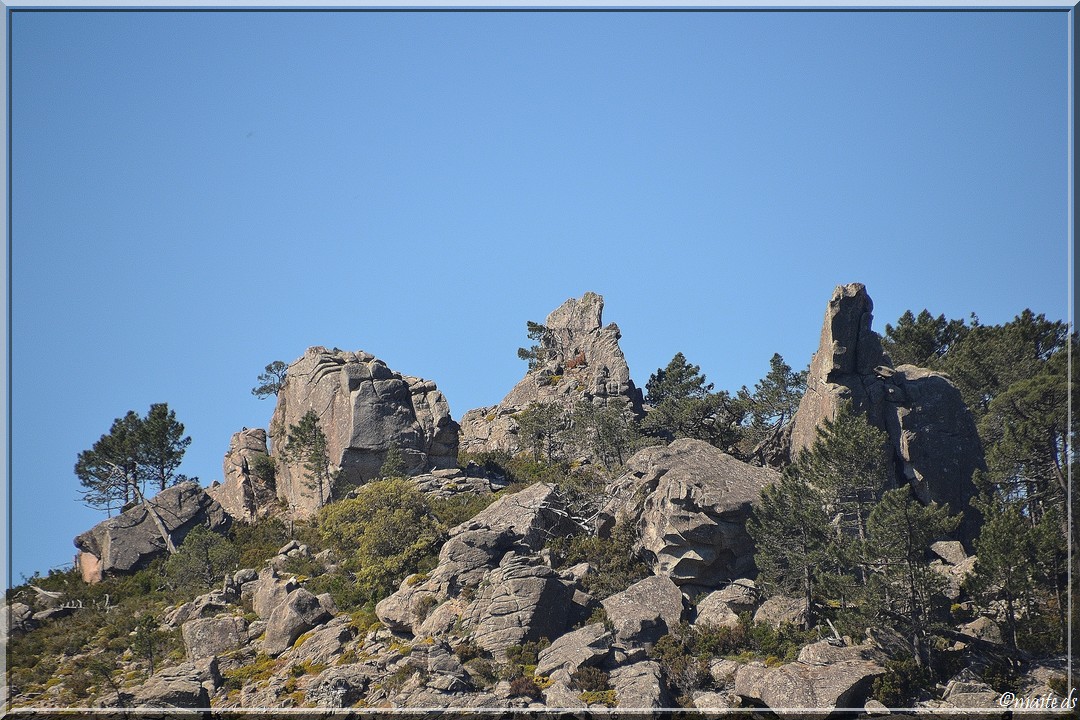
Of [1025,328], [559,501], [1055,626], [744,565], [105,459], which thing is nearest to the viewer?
[1055,626]

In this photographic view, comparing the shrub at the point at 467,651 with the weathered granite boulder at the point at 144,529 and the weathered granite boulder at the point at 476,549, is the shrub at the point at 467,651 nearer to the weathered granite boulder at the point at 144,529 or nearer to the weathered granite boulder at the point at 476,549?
the weathered granite boulder at the point at 476,549

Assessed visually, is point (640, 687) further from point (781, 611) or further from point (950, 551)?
point (950, 551)

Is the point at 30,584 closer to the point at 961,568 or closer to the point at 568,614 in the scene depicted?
the point at 568,614

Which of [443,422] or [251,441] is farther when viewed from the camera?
[251,441]

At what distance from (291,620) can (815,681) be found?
28362 millimetres

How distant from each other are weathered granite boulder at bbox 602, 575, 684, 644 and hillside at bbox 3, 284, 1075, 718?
0.17 meters

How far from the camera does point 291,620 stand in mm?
57125

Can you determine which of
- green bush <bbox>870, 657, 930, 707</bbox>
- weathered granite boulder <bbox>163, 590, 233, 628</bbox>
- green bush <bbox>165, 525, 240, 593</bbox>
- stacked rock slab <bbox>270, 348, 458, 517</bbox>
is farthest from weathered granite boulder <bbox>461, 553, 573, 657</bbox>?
stacked rock slab <bbox>270, 348, 458, 517</bbox>

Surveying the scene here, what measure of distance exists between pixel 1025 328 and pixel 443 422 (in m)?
43.6

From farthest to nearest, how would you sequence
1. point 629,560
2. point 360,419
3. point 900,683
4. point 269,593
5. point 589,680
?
point 360,419 → point 269,593 → point 629,560 → point 589,680 → point 900,683

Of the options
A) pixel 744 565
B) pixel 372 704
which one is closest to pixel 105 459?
pixel 372 704

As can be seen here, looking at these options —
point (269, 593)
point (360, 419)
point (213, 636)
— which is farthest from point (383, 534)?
point (360, 419)

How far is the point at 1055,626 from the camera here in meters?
45.8

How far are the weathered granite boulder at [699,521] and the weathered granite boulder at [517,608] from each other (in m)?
6.77
